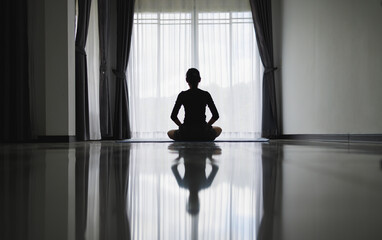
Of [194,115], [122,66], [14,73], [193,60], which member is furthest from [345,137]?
[122,66]

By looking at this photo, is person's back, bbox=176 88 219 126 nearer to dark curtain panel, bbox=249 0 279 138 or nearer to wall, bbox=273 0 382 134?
wall, bbox=273 0 382 134

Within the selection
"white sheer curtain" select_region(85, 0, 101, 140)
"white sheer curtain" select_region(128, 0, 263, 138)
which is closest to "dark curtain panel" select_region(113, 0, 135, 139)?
"white sheer curtain" select_region(128, 0, 263, 138)

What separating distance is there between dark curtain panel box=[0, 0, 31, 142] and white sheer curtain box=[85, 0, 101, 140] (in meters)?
1.23

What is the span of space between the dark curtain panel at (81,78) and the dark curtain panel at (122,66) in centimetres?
154

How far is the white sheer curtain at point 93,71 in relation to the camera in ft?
18.0

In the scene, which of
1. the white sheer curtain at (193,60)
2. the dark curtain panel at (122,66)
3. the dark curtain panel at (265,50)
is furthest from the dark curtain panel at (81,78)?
the dark curtain panel at (265,50)

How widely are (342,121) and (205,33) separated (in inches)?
135

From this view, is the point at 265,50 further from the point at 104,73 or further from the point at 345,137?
the point at 345,137

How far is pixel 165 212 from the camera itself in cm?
27

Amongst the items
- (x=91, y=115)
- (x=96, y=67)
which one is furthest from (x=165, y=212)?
(x=96, y=67)

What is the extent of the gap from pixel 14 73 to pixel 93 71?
1607 mm

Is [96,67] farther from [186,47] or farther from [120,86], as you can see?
[186,47]

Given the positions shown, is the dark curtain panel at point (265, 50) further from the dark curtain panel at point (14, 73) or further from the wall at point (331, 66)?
the dark curtain panel at point (14, 73)

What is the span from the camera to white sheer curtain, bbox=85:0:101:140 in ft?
18.0
